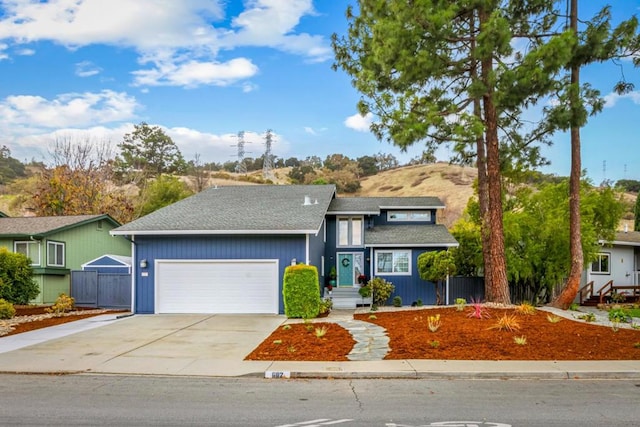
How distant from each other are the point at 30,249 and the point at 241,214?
1030 centimetres

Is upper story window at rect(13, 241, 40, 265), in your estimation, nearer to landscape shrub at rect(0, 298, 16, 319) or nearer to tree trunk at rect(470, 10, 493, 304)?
landscape shrub at rect(0, 298, 16, 319)

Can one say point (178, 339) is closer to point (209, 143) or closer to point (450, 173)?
point (209, 143)

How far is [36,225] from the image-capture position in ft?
79.4

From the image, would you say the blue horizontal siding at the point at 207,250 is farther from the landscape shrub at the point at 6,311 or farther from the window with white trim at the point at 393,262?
the window with white trim at the point at 393,262

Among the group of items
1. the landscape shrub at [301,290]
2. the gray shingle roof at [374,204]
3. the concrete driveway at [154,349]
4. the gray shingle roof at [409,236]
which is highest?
the gray shingle roof at [374,204]

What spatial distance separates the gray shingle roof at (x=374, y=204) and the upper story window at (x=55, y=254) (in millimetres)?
12534

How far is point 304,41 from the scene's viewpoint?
25891 millimetres

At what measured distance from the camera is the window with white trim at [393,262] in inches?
893

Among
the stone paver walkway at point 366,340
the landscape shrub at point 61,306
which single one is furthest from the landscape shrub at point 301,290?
the landscape shrub at point 61,306

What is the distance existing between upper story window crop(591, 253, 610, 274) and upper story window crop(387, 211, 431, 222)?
9022 millimetres

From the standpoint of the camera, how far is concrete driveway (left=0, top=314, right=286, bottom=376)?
9797 millimetres

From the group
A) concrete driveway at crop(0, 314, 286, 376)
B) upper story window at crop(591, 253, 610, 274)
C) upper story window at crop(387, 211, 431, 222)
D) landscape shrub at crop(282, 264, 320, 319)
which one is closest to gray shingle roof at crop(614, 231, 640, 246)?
upper story window at crop(591, 253, 610, 274)

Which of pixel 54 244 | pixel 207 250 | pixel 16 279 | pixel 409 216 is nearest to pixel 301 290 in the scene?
pixel 207 250

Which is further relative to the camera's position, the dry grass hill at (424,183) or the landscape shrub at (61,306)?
the dry grass hill at (424,183)
